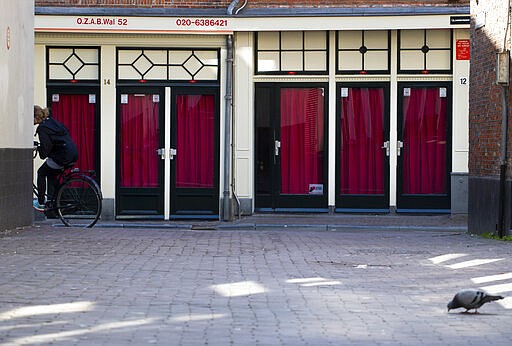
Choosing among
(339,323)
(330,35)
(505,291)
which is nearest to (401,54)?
(330,35)

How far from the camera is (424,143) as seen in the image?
22.7 meters

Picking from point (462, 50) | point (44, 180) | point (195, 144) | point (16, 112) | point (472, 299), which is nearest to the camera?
point (472, 299)

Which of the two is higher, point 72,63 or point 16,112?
point 72,63

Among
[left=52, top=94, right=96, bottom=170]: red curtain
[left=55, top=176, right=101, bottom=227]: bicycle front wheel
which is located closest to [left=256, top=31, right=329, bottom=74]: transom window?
[left=52, top=94, right=96, bottom=170]: red curtain

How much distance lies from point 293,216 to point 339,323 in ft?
47.0

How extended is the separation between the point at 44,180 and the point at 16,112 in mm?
1364

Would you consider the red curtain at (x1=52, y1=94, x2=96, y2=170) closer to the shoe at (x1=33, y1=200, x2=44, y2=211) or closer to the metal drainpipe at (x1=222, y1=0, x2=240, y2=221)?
the metal drainpipe at (x1=222, y1=0, x2=240, y2=221)

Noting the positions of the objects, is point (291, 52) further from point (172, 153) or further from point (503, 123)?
point (503, 123)

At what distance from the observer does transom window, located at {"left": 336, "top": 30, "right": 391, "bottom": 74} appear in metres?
22.5

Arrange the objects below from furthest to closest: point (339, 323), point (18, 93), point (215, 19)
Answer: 1. point (215, 19)
2. point (18, 93)
3. point (339, 323)

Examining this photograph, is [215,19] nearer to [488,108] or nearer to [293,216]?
[293,216]

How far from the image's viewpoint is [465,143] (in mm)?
22438

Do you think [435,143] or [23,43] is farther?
[435,143]

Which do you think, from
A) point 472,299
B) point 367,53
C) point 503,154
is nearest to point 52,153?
point 503,154
